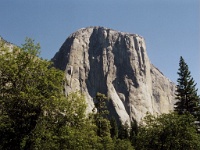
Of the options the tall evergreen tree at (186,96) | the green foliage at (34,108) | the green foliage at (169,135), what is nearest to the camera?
the green foliage at (34,108)

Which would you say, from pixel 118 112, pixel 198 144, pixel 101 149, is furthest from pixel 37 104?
pixel 118 112

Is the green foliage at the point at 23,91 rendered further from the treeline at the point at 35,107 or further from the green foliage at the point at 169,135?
the green foliage at the point at 169,135

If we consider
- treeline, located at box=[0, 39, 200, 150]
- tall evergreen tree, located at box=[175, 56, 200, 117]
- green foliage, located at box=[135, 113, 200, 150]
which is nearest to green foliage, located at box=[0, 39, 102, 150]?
treeline, located at box=[0, 39, 200, 150]

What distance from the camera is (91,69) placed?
656 ft

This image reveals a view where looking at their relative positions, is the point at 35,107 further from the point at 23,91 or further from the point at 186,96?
the point at 186,96

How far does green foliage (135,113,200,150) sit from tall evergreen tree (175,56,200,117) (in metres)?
20.4

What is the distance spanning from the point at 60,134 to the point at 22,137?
3411 millimetres

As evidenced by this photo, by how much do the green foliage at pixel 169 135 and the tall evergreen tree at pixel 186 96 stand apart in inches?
803

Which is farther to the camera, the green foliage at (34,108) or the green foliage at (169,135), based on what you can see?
the green foliage at (169,135)

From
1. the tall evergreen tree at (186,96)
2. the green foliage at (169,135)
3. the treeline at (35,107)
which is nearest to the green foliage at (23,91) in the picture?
the treeline at (35,107)

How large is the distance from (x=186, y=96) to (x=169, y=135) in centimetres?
2560

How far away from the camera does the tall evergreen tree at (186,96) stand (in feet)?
189

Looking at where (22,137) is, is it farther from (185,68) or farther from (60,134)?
(185,68)

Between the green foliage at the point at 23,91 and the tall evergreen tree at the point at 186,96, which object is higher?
the tall evergreen tree at the point at 186,96
